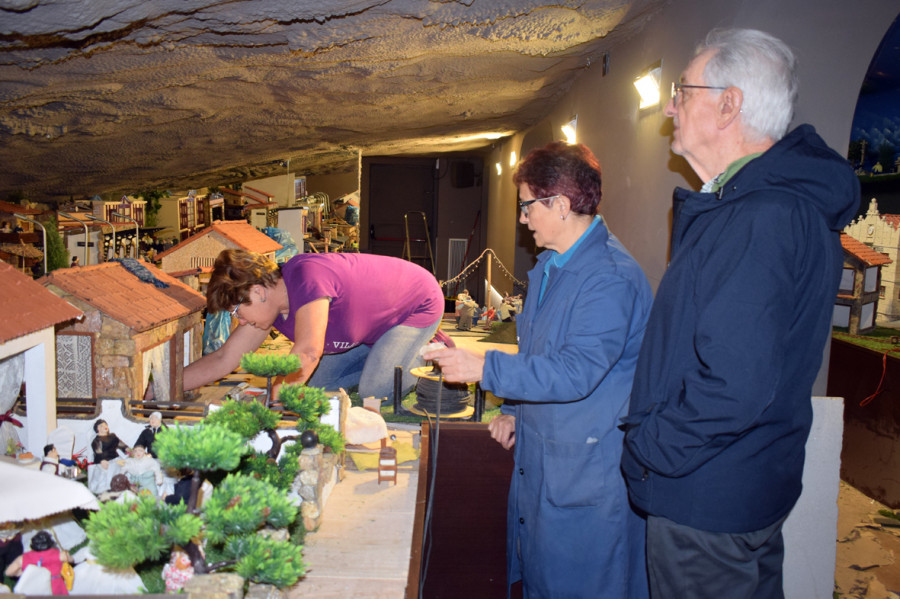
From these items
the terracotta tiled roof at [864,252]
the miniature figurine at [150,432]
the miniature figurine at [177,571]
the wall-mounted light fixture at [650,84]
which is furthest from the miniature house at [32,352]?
the terracotta tiled roof at [864,252]

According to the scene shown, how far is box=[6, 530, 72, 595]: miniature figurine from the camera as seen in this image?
50.6 inches

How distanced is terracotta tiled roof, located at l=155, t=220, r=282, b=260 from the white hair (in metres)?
3.07

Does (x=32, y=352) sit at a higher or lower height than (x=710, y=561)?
higher

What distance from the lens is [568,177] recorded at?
1.99 metres

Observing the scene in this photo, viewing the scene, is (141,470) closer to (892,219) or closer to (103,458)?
(103,458)

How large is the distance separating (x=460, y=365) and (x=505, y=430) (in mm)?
523

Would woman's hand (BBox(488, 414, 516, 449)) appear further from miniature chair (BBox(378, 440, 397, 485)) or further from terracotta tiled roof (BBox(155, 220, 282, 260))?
terracotta tiled roof (BBox(155, 220, 282, 260))

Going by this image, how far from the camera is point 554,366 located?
181 cm

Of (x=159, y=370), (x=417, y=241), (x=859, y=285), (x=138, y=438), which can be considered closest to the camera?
(x=138, y=438)

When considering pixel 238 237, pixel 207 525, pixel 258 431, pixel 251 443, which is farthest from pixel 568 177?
pixel 238 237

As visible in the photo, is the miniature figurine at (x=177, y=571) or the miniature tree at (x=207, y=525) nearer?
the miniature tree at (x=207, y=525)

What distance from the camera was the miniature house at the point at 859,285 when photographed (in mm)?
4070

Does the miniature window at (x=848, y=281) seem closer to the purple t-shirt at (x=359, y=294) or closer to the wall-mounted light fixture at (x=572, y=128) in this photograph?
the wall-mounted light fixture at (x=572, y=128)

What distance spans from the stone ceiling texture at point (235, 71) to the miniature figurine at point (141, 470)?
120cm
